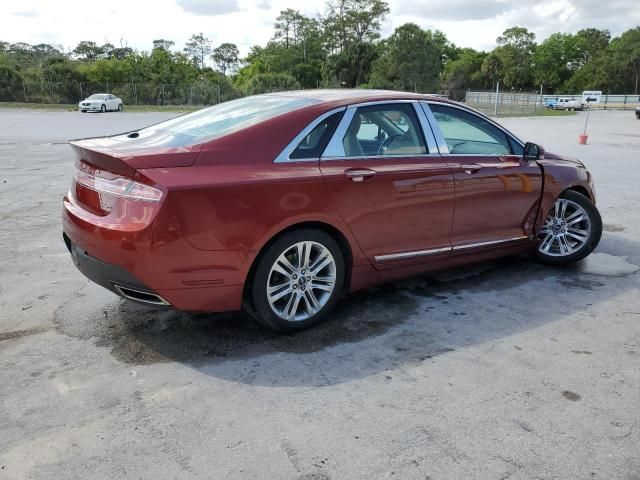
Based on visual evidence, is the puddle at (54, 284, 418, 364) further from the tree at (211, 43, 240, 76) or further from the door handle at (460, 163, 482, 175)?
the tree at (211, 43, 240, 76)

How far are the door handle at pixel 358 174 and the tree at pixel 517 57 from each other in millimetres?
106943

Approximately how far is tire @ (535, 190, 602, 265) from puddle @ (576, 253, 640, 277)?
0.14 m

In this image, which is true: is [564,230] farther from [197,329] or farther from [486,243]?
[197,329]

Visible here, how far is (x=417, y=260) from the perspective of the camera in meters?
4.32

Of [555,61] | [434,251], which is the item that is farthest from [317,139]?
[555,61]

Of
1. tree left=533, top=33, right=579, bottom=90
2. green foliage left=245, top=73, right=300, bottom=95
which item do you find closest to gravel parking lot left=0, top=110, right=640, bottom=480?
green foliage left=245, top=73, right=300, bottom=95

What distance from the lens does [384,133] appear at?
166 inches

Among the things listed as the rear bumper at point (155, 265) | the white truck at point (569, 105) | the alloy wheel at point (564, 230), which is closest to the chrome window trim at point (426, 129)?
the alloy wheel at point (564, 230)

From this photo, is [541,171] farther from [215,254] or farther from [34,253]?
[34,253]

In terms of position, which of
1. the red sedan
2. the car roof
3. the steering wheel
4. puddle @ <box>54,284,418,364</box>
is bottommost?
puddle @ <box>54,284,418,364</box>

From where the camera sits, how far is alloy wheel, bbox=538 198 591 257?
5.32m

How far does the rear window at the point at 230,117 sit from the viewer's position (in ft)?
12.1

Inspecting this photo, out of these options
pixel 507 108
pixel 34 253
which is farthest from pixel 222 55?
pixel 34 253

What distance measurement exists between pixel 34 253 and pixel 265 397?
11.7 feet
